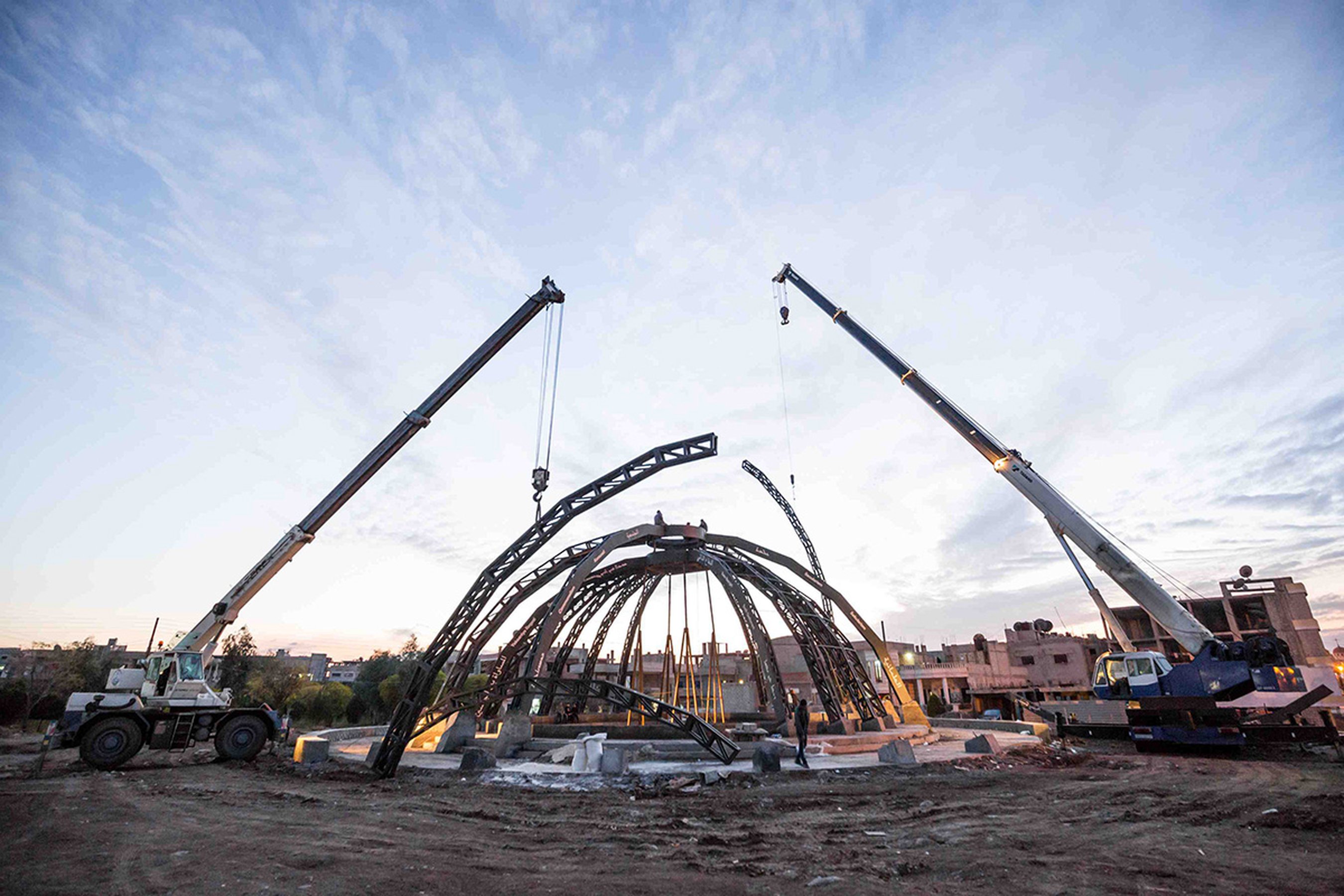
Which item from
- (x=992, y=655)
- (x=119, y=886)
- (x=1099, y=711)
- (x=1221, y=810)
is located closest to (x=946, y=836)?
(x=1221, y=810)

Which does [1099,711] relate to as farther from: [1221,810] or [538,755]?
[538,755]

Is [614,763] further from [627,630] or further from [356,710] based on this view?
[356,710]

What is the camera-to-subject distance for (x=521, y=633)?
Result: 91.8 feet

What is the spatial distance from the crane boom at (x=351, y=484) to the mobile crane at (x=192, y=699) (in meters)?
0.03

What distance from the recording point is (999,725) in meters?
29.3

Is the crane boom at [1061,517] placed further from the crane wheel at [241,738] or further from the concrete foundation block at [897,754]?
the crane wheel at [241,738]

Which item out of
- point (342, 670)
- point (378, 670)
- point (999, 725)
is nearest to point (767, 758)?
point (999, 725)

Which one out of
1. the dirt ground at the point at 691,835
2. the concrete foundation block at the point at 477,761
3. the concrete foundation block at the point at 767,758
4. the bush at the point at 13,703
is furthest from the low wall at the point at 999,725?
the bush at the point at 13,703

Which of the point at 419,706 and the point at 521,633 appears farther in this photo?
the point at 521,633

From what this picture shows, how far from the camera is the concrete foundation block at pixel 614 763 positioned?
15.4m

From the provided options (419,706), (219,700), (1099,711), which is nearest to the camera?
A: (419,706)

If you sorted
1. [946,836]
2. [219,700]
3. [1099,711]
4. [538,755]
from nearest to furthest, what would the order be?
1. [946,836]
2. [219,700]
3. [538,755]
4. [1099,711]

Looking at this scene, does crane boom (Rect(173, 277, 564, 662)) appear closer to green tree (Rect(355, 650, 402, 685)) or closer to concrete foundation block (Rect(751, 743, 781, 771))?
concrete foundation block (Rect(751, 743, 781, 771))

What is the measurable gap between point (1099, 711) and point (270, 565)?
30.5 meters
